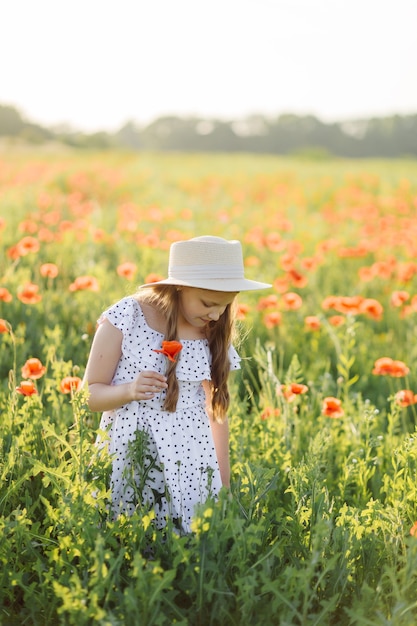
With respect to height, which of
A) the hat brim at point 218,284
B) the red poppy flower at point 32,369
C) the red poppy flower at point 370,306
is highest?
the hat brim at point 218,284

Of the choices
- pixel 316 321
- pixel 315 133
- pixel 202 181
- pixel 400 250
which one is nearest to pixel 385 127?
pixel 315 133

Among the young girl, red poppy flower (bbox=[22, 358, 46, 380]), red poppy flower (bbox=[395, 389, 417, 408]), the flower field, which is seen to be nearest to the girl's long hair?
the young girl

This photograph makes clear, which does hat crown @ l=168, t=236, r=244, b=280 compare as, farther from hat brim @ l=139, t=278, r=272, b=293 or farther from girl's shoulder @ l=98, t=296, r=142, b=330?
girl's shoulder @ l=98, t=296, r=142, b=330

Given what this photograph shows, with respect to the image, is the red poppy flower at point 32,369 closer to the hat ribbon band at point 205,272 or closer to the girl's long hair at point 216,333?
the girl's long hair at point 216,333

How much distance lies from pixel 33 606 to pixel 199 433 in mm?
761

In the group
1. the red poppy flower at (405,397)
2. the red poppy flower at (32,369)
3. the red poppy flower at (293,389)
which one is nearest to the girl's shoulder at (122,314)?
the red poppy flower at (32,369)

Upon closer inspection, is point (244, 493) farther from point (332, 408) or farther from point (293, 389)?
point (332, 408)

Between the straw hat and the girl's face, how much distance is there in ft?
0.19

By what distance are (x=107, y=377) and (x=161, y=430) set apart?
246 mm

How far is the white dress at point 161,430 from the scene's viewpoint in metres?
2.33

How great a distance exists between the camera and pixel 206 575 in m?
1.99

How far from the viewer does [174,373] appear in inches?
94.4

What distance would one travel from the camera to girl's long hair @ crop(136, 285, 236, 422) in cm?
244

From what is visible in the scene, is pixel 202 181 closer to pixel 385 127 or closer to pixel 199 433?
pixel 199 433
